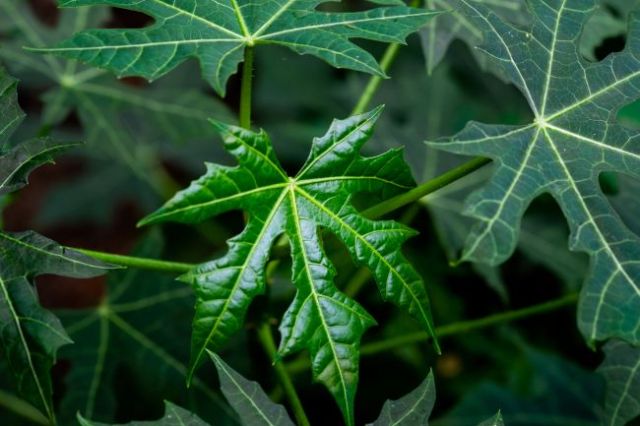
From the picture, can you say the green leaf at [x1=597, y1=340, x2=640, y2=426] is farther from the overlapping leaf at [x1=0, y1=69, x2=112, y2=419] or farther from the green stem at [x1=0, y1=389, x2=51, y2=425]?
the green stem at [x1=0, y1=389, x2=51, y2=425]

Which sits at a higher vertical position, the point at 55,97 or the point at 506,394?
the point at 55,97

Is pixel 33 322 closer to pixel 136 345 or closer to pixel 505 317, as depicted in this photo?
pixel 136 345

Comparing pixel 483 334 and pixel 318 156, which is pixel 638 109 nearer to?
pixel 483 334

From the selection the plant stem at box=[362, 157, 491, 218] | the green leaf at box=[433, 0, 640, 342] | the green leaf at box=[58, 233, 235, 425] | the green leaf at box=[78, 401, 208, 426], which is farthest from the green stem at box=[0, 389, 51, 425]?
the green leaf at box=[433, 0, 640, 342]

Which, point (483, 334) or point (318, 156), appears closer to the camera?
point (318, 156)

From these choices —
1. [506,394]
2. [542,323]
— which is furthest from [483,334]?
[506,394]

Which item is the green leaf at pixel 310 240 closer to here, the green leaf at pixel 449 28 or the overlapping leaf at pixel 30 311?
the overlapping leaf at pixel 30 311

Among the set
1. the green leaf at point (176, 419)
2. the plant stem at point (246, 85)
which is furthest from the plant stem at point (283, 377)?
the plant stem at point (246, 85)
